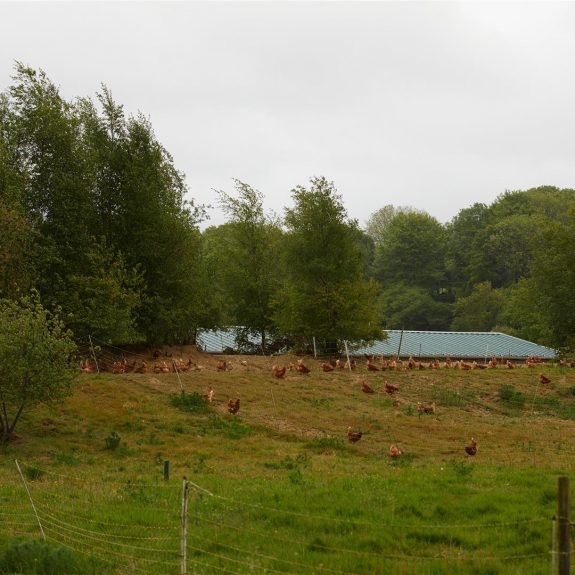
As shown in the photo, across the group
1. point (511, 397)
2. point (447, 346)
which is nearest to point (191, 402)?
point (511, 397)

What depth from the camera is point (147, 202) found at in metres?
41.9

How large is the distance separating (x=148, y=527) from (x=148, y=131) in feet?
113

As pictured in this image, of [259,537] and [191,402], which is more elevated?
[191,402]

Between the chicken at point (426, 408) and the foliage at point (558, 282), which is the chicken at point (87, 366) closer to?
the chicken at point (426, 408)

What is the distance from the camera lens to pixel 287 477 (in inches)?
685

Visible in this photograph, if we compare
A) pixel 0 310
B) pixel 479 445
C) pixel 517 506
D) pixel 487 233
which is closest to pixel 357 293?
pixel 479 445

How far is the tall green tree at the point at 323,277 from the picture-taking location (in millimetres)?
44281

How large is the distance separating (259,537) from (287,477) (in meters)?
5.27

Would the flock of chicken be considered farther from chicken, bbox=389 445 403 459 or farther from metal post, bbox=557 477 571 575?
metal post, bbox=557 477 571 575

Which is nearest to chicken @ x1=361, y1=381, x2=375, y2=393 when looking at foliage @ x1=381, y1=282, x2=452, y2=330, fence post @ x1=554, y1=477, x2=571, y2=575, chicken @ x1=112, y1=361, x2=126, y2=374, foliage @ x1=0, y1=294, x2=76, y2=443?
chicken @ x1=112, y1=361, x2=126, y2=374

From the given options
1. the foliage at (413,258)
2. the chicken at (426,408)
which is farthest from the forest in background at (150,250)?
the foliage at (413,258)

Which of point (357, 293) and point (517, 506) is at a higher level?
point (357, 293)

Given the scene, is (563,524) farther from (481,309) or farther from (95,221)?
(481,309)

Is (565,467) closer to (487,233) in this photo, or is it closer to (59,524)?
(59,524)
